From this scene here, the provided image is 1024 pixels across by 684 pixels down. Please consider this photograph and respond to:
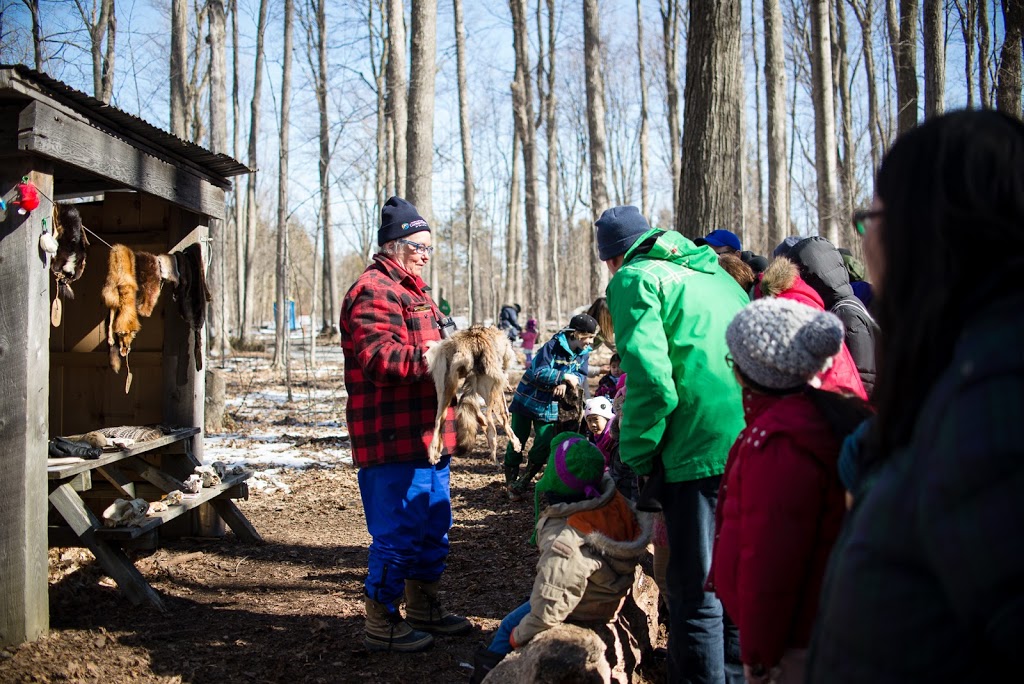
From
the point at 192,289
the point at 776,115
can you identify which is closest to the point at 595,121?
the point at 776,115

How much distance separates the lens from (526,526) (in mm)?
6227

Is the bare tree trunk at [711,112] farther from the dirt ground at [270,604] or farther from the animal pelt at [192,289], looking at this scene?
the animal pelt at [192,289]

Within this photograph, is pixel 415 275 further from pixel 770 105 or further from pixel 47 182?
pixel 770 105

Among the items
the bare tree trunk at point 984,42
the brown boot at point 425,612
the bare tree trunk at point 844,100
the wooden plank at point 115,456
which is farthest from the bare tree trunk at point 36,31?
the bare tree trunk at point 844,100

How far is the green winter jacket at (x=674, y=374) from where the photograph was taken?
2.70 metres

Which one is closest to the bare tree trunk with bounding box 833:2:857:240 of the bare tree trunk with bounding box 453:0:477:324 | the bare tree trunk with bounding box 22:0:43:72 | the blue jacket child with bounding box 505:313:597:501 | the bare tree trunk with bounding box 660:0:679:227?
the bare tree trunk with bounding box 660:0:679:227

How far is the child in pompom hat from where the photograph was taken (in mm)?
2867

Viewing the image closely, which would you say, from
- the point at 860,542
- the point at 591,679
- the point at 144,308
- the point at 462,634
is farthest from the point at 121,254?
the point at 860,542

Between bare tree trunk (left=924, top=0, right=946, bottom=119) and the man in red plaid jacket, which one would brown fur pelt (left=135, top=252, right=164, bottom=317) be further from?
bare tree trunk (left=924, top=0, right=946, bottom=119)

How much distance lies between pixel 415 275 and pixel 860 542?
319cm

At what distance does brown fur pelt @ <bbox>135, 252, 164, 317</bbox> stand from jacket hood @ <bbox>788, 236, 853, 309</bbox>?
14.4 ft

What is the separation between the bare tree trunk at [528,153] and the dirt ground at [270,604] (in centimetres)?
1398

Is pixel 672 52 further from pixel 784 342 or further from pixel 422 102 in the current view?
pixel 784 342

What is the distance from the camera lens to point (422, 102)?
26.1ft
